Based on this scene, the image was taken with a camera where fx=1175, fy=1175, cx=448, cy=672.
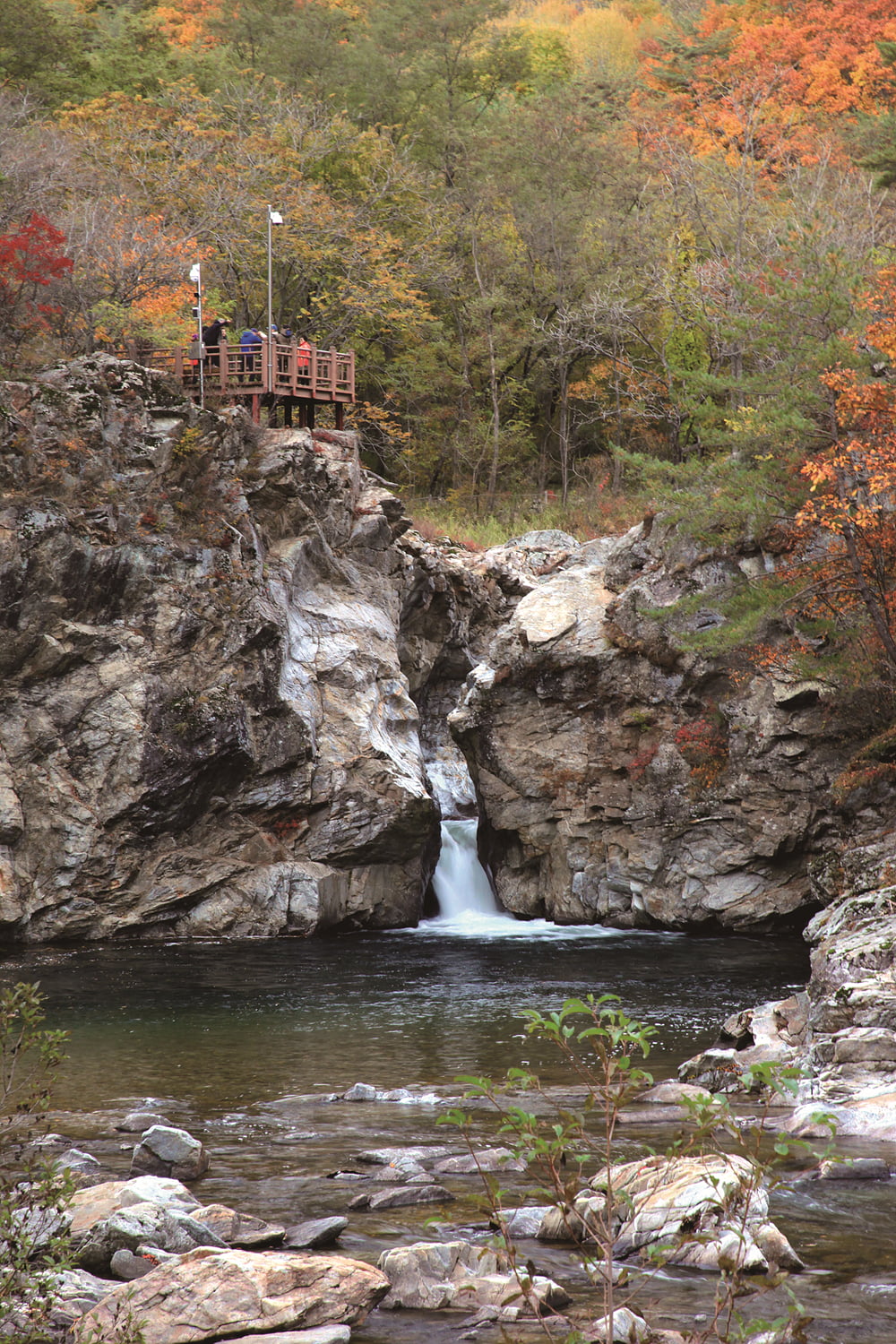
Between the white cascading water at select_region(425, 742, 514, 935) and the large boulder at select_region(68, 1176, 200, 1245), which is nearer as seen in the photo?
the large boulder at select_region(68, 1176, 200, 1245)

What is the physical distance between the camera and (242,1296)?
7383 millimetres

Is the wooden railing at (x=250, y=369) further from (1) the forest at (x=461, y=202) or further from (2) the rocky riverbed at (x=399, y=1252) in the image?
(2) the rocky riverbed at (x=399, y=1252)

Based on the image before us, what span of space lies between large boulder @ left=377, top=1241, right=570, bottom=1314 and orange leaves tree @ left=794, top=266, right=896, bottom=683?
50.2 feet

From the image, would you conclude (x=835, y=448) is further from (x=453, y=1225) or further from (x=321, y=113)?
(x=321, y=113)

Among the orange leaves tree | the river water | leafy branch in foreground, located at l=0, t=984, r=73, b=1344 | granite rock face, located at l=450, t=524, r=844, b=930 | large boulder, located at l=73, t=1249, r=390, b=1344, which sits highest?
the orange leaves tree

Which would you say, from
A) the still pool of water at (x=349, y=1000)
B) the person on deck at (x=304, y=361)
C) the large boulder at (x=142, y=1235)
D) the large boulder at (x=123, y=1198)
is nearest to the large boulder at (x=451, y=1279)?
the large boulder at (x=142, y=1235)

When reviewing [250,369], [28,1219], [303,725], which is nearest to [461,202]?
[250,369]

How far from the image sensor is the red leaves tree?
29094 millimetres

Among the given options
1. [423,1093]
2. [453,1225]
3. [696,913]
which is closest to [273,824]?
[696,913]

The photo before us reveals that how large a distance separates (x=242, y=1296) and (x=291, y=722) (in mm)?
21637

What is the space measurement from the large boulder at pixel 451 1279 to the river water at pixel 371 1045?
18 centimetres

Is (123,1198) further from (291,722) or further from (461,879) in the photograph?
(461,879)

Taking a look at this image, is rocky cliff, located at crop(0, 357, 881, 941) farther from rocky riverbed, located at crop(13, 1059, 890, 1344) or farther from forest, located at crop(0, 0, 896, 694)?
rocky riverbed, located at crop(13, 1059, 890, 1344)

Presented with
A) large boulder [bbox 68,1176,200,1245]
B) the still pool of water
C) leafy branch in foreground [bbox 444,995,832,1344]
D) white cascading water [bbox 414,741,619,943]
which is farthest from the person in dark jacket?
large boulder [bbox 68,1176,200,1245]
